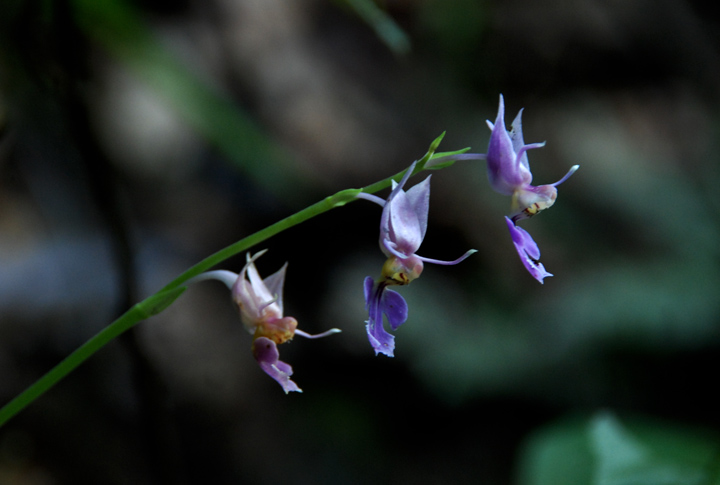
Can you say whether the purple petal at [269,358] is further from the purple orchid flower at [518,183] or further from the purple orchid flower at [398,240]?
the purple orchid flower at [518,183]

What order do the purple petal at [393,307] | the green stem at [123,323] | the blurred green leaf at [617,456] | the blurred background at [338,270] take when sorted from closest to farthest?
the green stem at [123,323] → the purple petal at [393,307] → the blurred green leaf at [617,456] → the blurred background at [338,270]

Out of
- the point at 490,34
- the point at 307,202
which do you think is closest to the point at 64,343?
the point at 307,202

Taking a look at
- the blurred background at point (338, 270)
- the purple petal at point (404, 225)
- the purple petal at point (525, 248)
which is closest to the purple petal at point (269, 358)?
the purple petal at point (404, 225)

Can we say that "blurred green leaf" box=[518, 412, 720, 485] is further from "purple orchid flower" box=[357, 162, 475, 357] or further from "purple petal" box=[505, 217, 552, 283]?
"purple orchid flower" box=[357, 162, 475, 357]

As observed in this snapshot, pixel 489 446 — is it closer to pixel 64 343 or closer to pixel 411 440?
pixel 411 440

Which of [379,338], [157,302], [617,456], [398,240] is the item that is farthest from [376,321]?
[617,456]

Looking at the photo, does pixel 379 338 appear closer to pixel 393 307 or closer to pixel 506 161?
pixel 393 307
